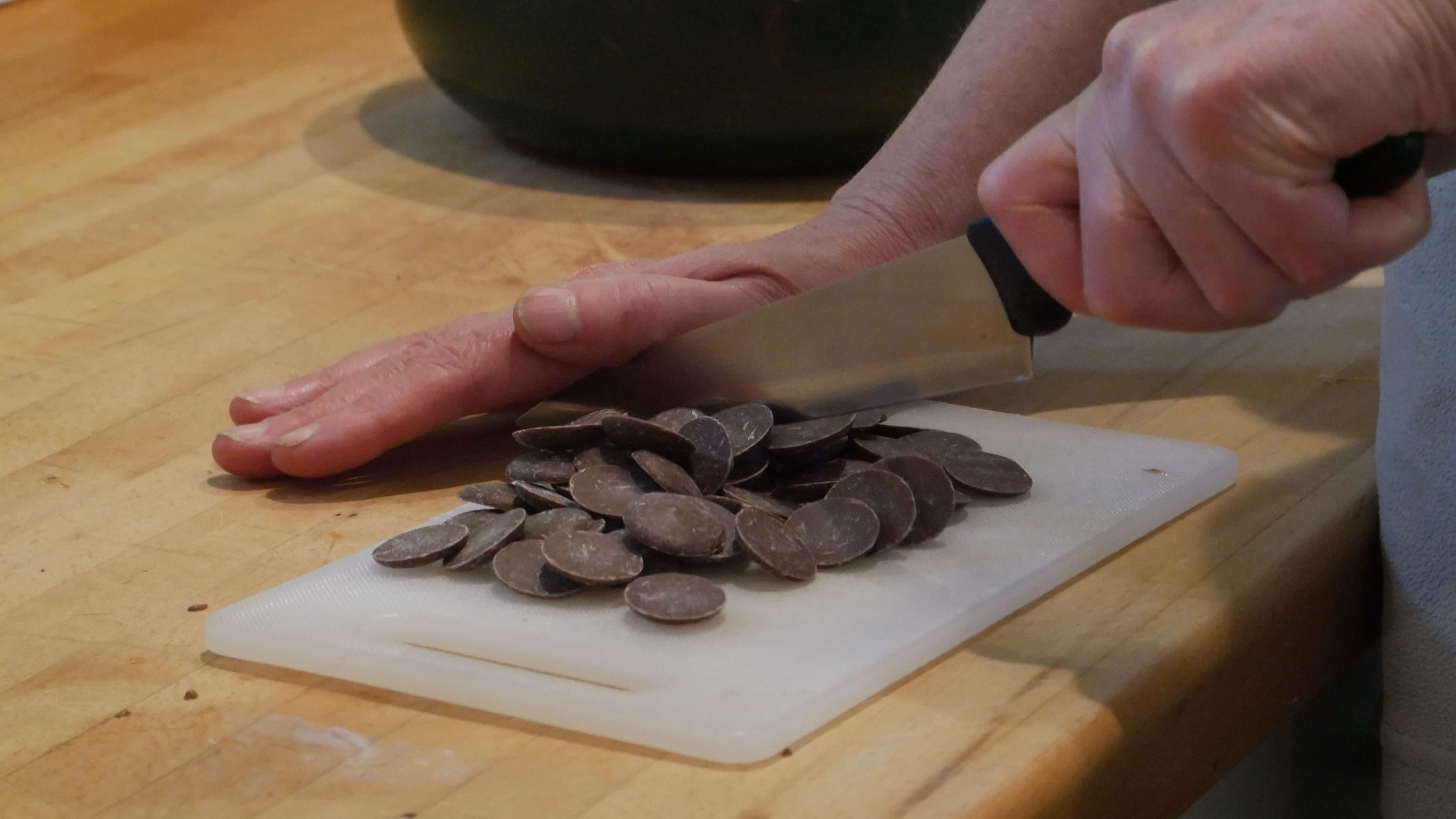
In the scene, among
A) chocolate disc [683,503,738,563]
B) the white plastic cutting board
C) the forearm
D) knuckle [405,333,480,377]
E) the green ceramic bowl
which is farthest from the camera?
the green ceramic bowl

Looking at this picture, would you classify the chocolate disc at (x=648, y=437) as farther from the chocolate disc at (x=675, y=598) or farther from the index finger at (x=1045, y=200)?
the index finger at (x=1045, y=200)

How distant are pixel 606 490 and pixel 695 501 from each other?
68 millimetres

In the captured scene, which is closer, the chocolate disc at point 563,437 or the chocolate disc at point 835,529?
the chocolate disc at point 835,529

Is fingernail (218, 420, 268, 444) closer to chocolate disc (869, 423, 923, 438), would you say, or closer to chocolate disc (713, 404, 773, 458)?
chocolate disc (713, 404, 773, 458)

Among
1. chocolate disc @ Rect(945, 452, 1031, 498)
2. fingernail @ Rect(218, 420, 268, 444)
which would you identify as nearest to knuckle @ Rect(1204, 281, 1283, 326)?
chocolate disc @ Rect(945, 452, 1031, 498)

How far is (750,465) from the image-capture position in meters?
0.91

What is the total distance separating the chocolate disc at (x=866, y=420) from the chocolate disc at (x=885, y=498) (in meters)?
0.08

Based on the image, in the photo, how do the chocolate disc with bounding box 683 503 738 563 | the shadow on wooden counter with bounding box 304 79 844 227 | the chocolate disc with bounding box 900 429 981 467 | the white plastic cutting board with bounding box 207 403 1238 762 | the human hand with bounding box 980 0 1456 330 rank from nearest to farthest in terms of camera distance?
1. the human hand with bounding box 980 0 1456 330
2. the white plastic cutting board with bounding box 207 403 1238 762
3. the chocolate disc with bounding box 683 503 738 563
4. the chocolate disc with bounding box 900 429 981 467
5. the shadow on wooden counter with bounding box 304 79 844 227

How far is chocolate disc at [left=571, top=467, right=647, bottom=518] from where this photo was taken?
0.85 meters

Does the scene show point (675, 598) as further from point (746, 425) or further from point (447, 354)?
point (447, 354)

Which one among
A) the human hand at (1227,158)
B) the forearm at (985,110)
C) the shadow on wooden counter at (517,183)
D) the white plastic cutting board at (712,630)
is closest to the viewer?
the human hand at (1227,158)

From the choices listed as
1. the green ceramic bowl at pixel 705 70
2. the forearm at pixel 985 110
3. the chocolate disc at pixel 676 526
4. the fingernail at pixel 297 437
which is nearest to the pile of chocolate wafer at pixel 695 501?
the chocolate disc at pixel 676 526

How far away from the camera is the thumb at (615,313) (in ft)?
3.25

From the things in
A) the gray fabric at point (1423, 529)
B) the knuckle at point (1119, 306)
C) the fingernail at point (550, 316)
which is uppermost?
the knuckle at point (1119, 306)
